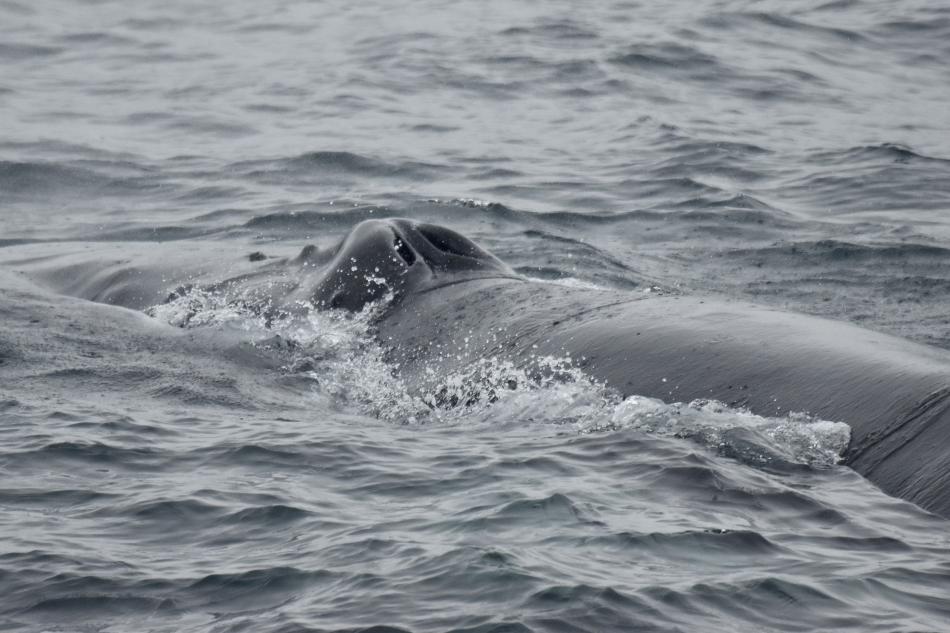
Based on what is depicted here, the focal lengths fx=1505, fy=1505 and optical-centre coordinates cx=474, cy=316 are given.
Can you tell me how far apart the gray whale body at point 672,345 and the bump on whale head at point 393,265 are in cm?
1

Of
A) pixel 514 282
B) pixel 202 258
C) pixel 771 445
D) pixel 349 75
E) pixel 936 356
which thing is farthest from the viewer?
pixel 349 75

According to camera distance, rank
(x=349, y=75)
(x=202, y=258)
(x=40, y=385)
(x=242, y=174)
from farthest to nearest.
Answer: (x=349, y=75), (x=242, y=174), (x=202, y=258), (x=40, y=385)

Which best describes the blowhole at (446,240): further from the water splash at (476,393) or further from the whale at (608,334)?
the water splash at (476,393)

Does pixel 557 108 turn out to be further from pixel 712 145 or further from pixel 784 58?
pixel 784 58

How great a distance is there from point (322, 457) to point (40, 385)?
8.52 feet

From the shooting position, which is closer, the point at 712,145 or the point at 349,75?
the point at 712,145

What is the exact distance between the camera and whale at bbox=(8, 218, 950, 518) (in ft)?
26.2

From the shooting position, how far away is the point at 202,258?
43.7 ft

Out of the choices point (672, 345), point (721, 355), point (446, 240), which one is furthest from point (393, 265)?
point (721, 355)

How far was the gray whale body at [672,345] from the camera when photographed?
792cm

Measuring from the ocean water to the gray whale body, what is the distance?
0.19m

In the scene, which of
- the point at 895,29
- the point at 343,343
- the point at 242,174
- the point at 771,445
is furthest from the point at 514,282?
the point at 895,29

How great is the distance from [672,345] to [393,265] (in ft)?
8.92

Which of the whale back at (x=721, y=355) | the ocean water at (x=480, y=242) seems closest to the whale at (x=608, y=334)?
the whale back at (x=721, y=355)
